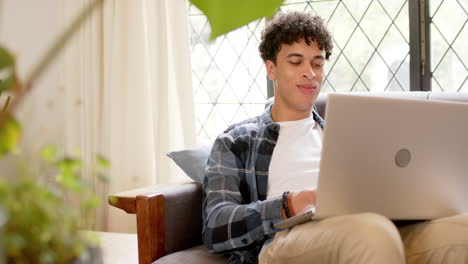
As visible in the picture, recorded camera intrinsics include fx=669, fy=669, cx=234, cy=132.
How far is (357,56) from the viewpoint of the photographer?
2965mm

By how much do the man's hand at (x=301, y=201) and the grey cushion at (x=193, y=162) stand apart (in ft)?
1.63

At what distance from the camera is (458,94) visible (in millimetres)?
2150

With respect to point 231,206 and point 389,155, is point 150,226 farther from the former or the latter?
point 389,155

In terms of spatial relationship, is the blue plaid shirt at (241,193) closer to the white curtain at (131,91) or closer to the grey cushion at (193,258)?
the grey cushion at (193,258)

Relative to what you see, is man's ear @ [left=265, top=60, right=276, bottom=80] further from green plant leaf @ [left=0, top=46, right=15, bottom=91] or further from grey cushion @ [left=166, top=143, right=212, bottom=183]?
green plant leaf @ [left=0, top=46, right=15, bottom=91]

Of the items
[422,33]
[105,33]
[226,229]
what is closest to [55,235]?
[226,229]

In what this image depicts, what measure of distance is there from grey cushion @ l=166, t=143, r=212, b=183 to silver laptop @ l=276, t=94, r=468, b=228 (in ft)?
2.13

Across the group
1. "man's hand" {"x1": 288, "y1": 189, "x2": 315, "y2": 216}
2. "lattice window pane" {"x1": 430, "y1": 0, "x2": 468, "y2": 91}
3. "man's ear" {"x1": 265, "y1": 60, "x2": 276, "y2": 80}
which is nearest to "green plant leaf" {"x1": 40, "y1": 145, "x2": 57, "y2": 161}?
"man's hand" {"x1": 288, "y1": 189, "x2": 315, "y2": 216}

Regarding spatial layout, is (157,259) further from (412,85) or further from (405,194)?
(412,85)

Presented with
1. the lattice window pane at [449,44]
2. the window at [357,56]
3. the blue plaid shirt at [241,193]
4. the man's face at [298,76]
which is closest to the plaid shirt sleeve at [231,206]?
the blue plaid shirt at [241,193]

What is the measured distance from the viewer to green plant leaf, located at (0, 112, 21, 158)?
6.6 inches

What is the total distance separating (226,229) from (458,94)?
91 centimetres

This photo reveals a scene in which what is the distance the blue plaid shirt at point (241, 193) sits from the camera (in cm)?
176

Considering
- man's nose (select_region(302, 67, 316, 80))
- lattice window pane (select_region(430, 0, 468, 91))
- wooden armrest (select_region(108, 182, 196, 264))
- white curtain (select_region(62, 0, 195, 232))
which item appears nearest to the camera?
wooden armrest (select_region(108, 182, 196, 264))
